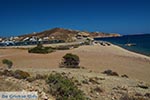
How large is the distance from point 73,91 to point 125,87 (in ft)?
16.9

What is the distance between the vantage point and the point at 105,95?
507 inches

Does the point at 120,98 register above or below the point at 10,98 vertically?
below

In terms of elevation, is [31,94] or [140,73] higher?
[31,94]

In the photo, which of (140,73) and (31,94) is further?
(140,73)

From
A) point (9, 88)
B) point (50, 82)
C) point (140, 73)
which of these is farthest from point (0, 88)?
point (140, 73)

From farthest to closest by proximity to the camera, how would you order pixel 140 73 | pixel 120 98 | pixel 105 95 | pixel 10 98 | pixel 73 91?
pixel 140 73 → pixel 105 95 → pixel 120 98 → pixel 73 91 → pixel 10 98

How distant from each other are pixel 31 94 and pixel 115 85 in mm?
7820

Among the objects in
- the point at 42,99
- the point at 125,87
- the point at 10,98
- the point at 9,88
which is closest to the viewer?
the point at 10,98

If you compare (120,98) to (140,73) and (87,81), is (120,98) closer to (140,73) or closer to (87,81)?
(87,81)

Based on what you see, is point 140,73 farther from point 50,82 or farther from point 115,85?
point 50,82

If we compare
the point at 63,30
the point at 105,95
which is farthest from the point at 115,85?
the point at 63,30

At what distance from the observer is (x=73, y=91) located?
10555mm

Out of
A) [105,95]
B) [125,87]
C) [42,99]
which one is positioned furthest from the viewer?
[125,87]

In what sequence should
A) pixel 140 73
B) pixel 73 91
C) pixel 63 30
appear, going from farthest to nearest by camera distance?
pixel 63 30, pixel 140 73, pixel 73 91
